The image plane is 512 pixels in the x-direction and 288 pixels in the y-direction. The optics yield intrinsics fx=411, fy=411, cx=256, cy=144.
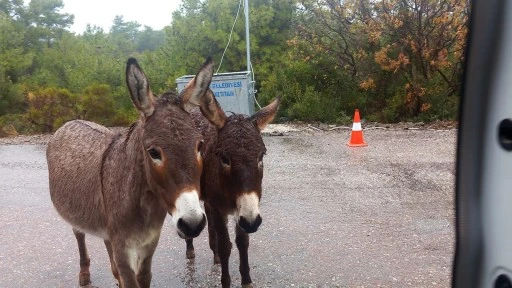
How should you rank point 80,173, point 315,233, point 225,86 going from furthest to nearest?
point 225,86
point 315,233
point 80,173

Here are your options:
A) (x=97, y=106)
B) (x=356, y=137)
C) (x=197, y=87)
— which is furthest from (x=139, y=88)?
(x=97, y=106)

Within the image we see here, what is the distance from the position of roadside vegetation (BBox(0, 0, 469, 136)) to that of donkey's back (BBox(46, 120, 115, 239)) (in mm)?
8334

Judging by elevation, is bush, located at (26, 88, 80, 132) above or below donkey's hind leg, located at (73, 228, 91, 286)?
above

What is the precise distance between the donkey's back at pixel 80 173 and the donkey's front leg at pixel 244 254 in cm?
115

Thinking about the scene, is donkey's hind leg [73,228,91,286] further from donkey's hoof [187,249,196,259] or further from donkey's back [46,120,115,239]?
donkey's hoof [187,249,196,259]

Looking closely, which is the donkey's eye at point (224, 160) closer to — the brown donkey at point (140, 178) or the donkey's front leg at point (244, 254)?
the brown donkey at point (140, 178)

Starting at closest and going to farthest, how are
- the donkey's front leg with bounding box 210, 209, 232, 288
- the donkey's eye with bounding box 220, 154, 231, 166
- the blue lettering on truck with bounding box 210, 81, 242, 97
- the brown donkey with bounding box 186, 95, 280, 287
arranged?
1. the brown donkey with bounding box 186, 95, 280, 287
2. the donkey's eye with bounding box 220, 154, 231, 166
3. the donkey's front leg with bounding box 210, 209, 232, 288
4. the blue lettering on truck with bounding box 210, 81, 242, 97

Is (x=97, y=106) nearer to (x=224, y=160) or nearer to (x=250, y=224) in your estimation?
(x=224, y=160)

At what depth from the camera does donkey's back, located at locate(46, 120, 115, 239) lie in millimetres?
3242

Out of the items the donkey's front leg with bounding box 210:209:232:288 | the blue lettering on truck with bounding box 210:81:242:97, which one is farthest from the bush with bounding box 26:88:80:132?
the donkey's front leg with bounding box 210:209:232:288

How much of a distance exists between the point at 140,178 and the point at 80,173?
3.15 feet

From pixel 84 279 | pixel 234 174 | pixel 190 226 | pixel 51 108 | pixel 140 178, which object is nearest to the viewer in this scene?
pixel 190 226

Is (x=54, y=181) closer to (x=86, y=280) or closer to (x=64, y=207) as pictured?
(x=64, y=207)

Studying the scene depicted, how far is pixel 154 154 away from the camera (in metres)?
2.51
